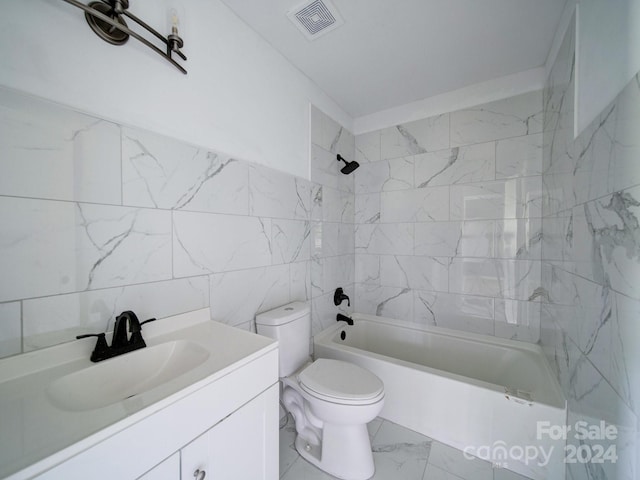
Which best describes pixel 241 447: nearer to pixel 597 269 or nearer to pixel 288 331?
pixel 288 331

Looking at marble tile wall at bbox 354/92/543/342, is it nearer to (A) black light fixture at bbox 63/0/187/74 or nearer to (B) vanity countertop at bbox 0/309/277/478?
(B) vanity countertop at bbox 0/309/277/478

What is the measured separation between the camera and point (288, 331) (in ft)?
4.67

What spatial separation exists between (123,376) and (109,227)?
525 millimetres

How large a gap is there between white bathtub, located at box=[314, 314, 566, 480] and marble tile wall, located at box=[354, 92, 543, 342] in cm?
17

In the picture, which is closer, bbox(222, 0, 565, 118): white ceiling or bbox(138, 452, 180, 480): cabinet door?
bbox(138, 452, 180, 480): cabinet door

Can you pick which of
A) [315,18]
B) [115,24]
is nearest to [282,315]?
[115,24]

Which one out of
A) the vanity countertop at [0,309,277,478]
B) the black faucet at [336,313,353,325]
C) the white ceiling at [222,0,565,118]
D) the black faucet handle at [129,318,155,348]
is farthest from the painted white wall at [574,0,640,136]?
the black faucet at [336,313,353,325]

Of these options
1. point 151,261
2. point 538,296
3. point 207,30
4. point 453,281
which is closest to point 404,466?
point 453,281

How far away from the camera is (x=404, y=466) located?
4.33ft

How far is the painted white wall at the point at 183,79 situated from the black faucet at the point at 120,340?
2.41ft

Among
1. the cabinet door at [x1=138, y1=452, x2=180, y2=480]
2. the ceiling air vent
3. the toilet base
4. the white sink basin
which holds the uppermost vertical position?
the ceiling air vent

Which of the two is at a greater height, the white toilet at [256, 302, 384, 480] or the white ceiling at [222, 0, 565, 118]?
the white ceiling at [222, 0, 565, 118]

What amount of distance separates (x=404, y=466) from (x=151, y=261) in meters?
1.68

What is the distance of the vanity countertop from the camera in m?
0.44
